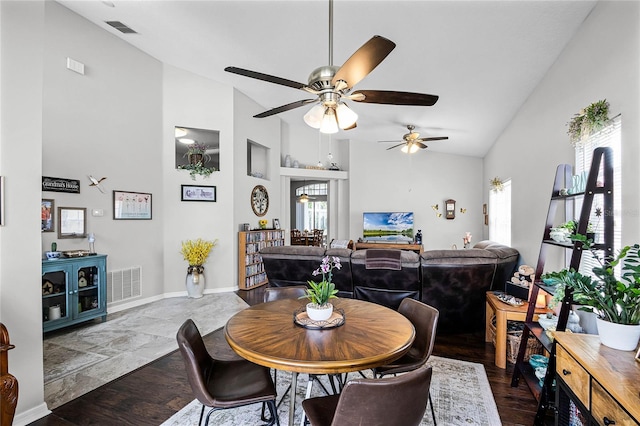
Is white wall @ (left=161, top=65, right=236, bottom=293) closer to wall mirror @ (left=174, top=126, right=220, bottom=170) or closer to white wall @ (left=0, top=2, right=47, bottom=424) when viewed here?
wall mirror @ (left=174, top=126, right=220, bottom=170)

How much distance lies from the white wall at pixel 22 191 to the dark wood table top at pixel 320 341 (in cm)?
144

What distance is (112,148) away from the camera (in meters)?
4.58

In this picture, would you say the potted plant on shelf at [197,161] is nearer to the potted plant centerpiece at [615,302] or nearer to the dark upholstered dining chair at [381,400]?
the dark upholstered dining chair at [381,400]

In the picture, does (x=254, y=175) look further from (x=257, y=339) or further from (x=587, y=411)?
(x=587, y=411)

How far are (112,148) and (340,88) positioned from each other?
13.1ft

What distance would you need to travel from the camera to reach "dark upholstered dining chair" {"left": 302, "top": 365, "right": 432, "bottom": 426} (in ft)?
3.71

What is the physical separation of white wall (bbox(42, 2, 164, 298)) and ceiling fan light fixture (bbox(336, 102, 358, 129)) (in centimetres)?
372

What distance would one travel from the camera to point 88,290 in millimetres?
3938

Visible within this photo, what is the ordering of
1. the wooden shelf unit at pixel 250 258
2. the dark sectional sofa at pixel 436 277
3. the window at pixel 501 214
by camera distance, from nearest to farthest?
the dark sectional sofa at pixel 436 277 < the window at pixel 501 214 < the wooden shelf unit at pixel 250 258

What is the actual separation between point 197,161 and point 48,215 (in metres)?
2.34

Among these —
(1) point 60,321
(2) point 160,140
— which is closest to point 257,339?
(1) point 60,321

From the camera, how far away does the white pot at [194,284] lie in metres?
5.19

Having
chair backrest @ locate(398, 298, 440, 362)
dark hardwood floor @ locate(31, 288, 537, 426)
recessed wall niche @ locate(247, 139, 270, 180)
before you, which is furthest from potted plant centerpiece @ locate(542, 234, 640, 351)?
recessed wall niche @ locate(247, 139, 270, 180)

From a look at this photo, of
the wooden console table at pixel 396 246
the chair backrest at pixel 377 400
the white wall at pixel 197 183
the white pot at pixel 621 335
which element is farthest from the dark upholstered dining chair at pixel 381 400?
the wooden console table at pixel 396 246
